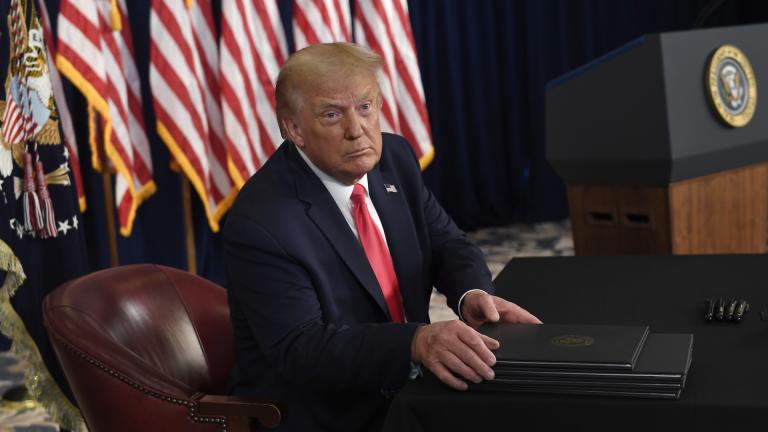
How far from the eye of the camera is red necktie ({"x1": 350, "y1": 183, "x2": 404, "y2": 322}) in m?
2.09

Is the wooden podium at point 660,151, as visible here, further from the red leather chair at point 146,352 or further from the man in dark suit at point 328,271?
the red leather chair at point 146,352

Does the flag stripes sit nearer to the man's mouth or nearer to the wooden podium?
the wooden podium

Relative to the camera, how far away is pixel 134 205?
192 inches

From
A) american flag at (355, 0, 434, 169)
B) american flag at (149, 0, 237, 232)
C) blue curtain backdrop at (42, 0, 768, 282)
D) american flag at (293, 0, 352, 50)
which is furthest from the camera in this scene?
blue curtain backdrop at (42, 0, 768, 282)

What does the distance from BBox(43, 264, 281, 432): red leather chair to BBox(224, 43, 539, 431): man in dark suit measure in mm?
124

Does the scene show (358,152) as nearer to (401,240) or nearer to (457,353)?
(401,240)

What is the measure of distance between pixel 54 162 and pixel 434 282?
1877mm

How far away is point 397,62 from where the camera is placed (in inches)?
214

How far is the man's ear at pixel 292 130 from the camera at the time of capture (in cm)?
200

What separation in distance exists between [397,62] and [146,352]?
3494mm

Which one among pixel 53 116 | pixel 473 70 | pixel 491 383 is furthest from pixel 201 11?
pixel 491 383

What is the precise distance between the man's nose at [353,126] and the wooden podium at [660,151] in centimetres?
227

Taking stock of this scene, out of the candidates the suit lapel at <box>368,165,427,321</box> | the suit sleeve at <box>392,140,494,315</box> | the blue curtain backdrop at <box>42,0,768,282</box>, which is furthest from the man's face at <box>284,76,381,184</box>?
the blue curtain backdrop at <box>42,0,768,282</box>

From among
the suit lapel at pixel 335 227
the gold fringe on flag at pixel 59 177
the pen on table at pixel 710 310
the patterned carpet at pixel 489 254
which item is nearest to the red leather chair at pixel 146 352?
the suit lapel at pixel 335 227
